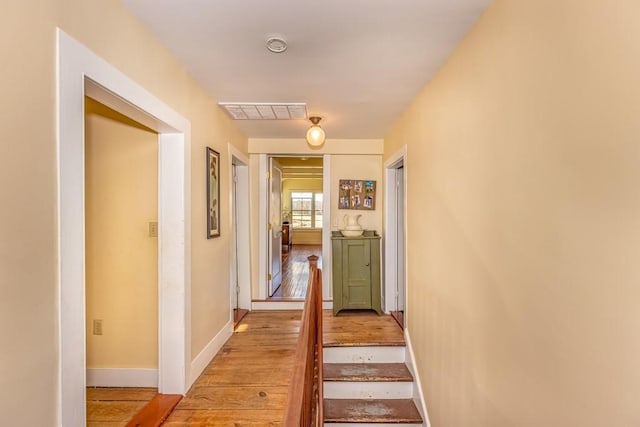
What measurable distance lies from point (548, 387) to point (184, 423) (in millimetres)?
2101

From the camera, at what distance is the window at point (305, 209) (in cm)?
1109

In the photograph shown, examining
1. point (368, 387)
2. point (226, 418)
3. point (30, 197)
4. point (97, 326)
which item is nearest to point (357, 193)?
point (368, 387)

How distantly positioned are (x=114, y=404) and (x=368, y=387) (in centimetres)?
208

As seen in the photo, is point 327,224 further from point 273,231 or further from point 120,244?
point 120,244

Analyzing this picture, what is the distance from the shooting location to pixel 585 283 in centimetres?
95

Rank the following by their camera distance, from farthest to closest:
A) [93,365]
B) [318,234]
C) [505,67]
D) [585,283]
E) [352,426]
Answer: [318,234]
[352,426]
[93,365]
[505,67]
[585,283]

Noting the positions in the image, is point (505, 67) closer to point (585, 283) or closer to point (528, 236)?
point (528, 236)

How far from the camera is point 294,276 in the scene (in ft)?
20.6

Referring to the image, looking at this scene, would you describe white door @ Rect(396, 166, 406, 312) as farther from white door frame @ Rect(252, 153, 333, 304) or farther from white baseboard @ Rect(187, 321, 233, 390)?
white baseboard @ Rect(187, 321, 233, 390)

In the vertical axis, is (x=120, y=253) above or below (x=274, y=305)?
above

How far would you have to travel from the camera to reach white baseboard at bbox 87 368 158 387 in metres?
2.56

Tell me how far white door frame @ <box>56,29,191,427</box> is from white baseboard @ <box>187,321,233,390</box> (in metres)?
0.50

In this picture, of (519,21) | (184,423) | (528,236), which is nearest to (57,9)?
(519,21)

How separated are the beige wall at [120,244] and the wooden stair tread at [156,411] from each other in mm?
331
